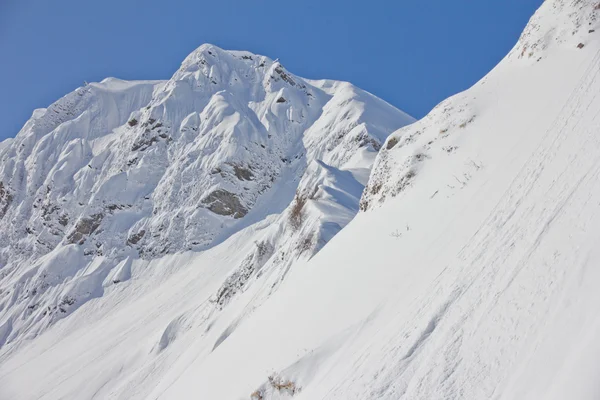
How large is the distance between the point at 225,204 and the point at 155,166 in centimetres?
2035

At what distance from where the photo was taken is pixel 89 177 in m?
92.7

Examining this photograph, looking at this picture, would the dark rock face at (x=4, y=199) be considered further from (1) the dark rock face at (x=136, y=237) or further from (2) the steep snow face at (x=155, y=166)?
(1) the dark rock face at (x=136, y=237)

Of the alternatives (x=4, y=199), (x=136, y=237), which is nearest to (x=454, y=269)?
(x=136, y=237)

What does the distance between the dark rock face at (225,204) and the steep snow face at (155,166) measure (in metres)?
0.17

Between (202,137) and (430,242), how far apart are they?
83908 millimetres

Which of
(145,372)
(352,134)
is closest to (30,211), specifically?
(352,134)

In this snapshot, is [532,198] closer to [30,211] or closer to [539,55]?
[539,55]

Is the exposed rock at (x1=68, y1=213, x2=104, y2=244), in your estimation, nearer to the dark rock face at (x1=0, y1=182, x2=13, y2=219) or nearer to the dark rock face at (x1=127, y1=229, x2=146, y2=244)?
the dark rock face at (x1=127, y1=229, x2=146, y2=244)

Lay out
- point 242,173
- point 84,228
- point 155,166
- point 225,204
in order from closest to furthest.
Result: 1. point 225,204
2. point 84,228
3. point 242,173
4. point 155,166

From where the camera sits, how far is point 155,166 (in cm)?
9062

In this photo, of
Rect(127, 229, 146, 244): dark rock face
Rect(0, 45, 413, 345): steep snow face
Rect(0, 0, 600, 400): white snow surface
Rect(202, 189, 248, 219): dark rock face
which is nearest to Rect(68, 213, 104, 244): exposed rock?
Rect(0, 45, 413, 345): steep snow face

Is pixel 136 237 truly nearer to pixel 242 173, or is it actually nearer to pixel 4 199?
pixel 242 173

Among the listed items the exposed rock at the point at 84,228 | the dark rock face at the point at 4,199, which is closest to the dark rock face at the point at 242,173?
the exposed rock at the point at 84,228

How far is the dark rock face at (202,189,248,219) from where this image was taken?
77.1m
